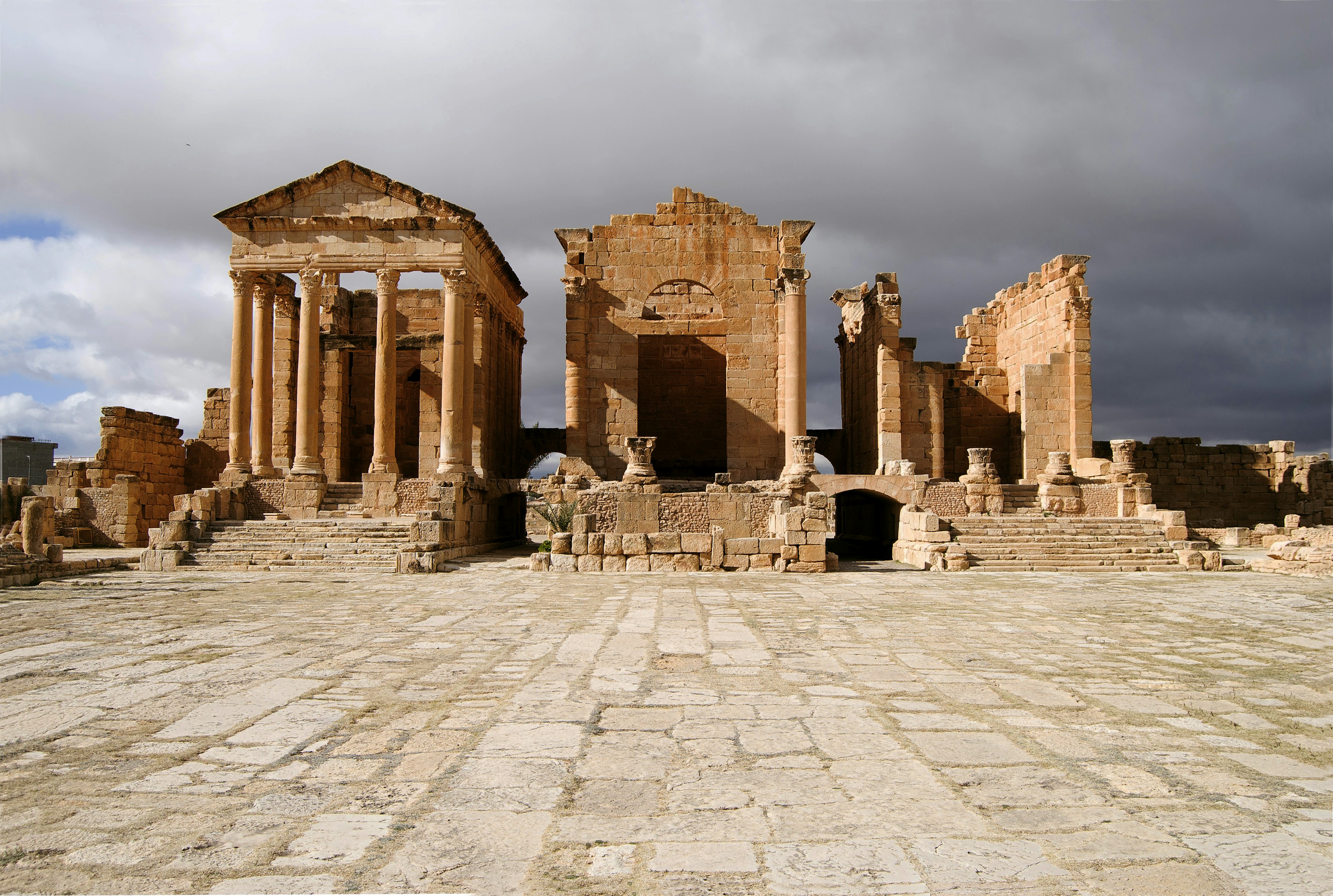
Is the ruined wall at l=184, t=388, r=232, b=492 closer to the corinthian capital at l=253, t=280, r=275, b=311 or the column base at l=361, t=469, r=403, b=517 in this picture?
the corinthian capital at l=253, t=280, r=275, b=311

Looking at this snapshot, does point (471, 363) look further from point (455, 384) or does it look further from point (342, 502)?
point (342, 502)

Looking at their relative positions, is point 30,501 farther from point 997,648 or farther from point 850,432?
point 850,432

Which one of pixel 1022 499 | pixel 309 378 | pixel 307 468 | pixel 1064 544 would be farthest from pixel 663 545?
pixel 309 378

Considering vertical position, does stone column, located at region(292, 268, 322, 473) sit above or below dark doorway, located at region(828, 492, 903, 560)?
above

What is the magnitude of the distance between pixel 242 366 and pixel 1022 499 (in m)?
20.3

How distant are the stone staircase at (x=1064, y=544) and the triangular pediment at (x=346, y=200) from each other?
14.6 metres

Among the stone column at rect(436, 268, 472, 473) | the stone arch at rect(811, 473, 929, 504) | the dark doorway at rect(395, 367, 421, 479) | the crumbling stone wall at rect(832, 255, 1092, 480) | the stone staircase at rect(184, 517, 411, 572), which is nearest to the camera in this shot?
the stone staircase at rect(184, 517, 411, 572)

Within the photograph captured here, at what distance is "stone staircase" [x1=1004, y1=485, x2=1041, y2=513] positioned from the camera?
65.4 ft

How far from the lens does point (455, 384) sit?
812 inches

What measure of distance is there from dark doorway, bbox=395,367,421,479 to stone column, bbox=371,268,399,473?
629 cm

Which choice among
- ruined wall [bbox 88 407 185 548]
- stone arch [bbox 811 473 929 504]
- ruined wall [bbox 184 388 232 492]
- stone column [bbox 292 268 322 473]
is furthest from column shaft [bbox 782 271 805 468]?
ruined wall [bbox 184 388 232 492]

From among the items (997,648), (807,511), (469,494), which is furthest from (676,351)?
(997,648)

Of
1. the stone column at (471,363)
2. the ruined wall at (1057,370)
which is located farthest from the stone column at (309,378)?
the ruined wall at (1057,370)

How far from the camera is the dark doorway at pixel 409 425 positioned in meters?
27.6
